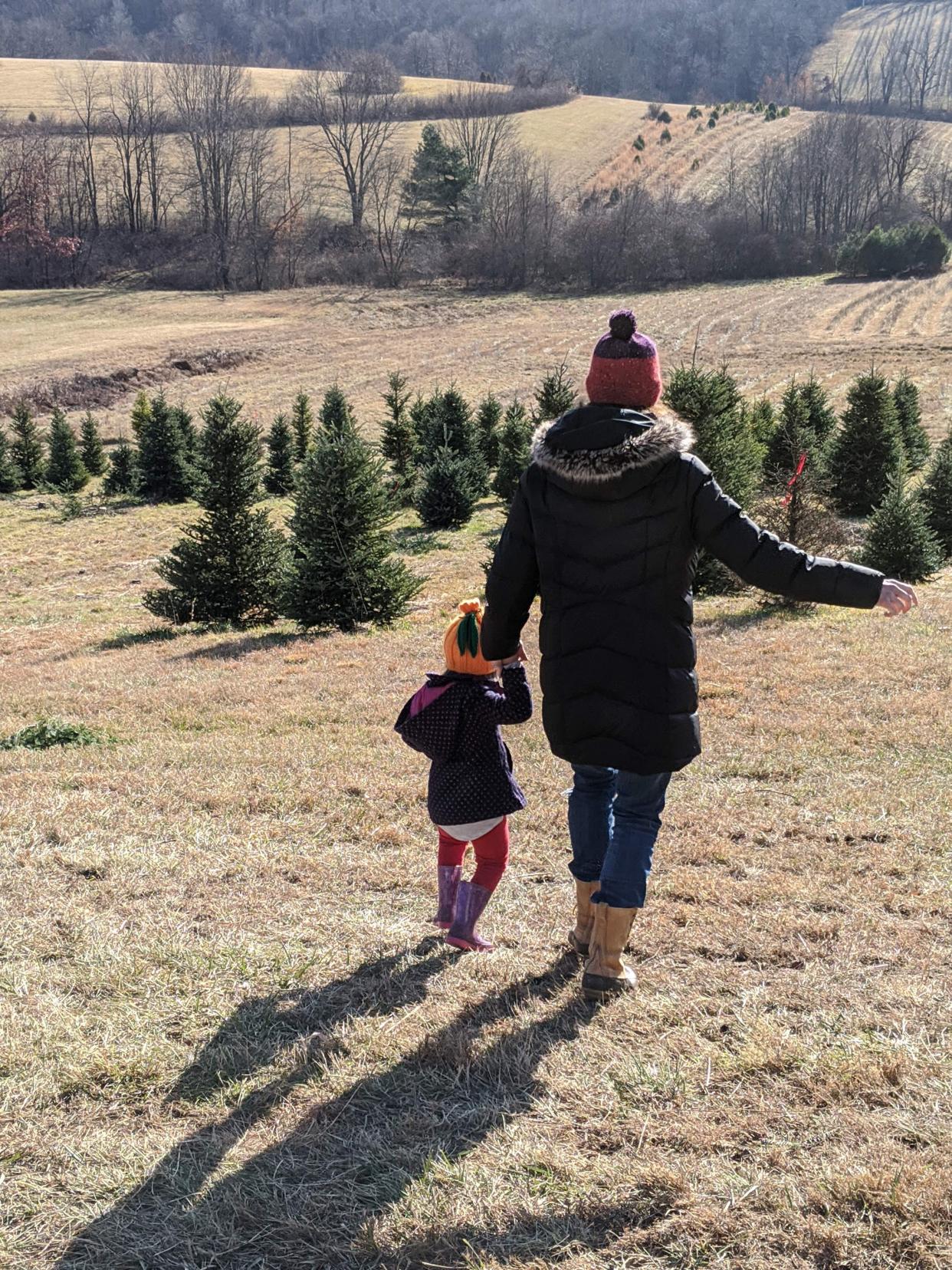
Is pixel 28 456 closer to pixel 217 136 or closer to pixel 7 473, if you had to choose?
pixel 7 473

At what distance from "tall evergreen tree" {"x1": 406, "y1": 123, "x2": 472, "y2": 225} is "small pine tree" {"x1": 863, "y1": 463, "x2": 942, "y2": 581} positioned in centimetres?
6789

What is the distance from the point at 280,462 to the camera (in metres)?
27.3

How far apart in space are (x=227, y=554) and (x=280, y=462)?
13.9 m

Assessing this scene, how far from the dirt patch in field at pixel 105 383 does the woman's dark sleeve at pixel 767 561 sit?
36.3 metres

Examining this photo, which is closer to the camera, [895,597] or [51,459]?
[895,597]

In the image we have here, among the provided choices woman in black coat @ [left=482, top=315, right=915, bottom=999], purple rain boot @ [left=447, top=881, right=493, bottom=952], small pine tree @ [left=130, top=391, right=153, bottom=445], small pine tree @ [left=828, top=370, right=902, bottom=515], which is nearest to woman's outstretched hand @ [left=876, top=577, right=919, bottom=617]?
woman in black coat @ [left=482, top=315, right=915, bottom=999]

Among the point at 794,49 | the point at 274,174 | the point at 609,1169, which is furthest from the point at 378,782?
the point at 794,49

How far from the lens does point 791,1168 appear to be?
270 cm

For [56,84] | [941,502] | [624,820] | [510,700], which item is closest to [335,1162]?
[624,820]

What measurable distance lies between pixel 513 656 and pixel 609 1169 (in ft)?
5.34

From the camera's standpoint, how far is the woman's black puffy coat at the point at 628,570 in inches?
127

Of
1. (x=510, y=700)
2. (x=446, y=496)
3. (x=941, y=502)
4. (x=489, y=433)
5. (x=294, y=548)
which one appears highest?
(x=510, y=700)

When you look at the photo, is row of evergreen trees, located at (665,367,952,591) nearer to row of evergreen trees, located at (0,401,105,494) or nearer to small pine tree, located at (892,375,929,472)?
small pine tree, located at (892,375,929,472)

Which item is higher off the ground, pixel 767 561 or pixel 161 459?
pixel 767 561
